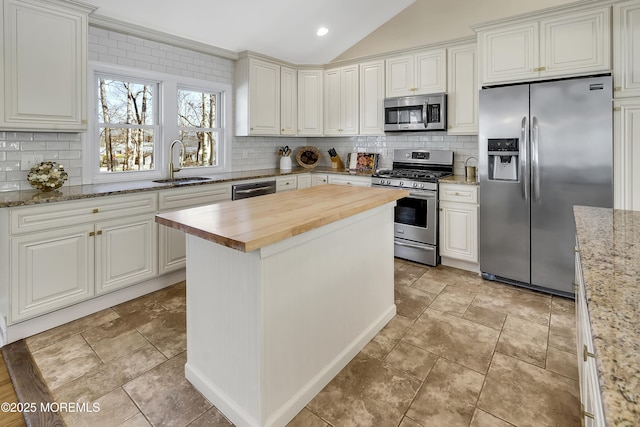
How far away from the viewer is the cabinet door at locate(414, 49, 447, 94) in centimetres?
408

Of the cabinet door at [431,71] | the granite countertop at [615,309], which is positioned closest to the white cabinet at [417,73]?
the cabinet door at [431,71]

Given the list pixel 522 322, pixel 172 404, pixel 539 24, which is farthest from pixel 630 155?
pixel 172 404

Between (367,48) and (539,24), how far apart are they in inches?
90.8

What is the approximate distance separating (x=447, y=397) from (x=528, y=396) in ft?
1.44

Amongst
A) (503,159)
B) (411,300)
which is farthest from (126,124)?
(503,159)

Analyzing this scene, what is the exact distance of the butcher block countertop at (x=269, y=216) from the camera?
1.50 metres

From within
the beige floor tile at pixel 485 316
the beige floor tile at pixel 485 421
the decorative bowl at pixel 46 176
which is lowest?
the beige floor tile at pixel 485 421

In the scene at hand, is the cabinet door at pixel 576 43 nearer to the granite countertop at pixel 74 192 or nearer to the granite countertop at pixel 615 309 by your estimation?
the granite countertop at pixel 615 309

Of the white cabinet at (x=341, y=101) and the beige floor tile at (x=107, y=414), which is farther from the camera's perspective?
the white cabinet at (x=341, y=101)

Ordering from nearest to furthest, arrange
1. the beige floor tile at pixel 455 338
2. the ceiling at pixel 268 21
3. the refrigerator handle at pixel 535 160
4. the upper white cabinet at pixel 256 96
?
the beige floor tile at pixel 455 338, the refrigerator handle at pixel 535 160, the ceiling at pixel 268 21, the upper white cabinet at pixel 256 96

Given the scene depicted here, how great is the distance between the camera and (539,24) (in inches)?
125

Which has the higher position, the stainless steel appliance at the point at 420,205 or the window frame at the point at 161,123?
the window frame at the point at 161,123

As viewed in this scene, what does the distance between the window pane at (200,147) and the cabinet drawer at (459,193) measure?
280cm

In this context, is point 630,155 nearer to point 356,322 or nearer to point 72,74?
point 356,322
